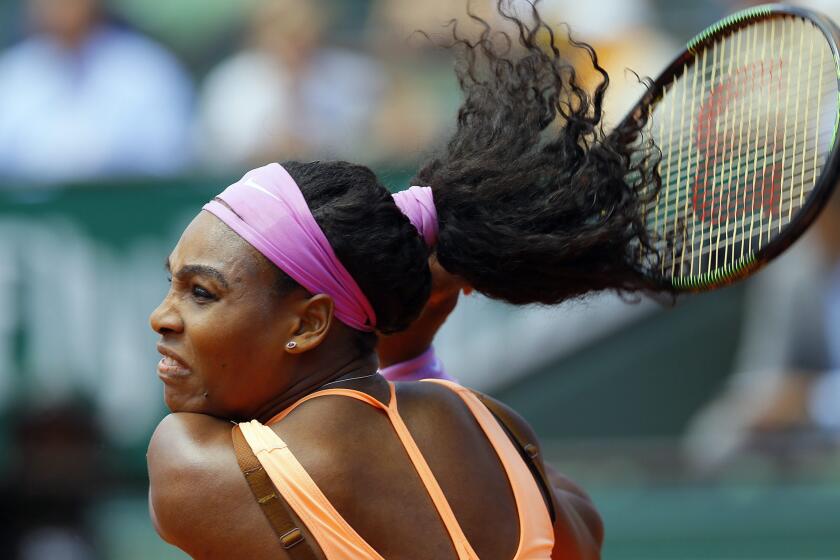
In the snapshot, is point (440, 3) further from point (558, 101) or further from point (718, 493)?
point (558, 101)

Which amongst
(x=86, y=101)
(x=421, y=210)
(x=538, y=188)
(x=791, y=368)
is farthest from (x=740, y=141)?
(x=86, y=101)

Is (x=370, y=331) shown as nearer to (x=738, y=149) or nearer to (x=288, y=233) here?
(x=288, y=233)

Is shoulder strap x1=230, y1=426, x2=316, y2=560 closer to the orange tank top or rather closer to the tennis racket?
the orange tank top

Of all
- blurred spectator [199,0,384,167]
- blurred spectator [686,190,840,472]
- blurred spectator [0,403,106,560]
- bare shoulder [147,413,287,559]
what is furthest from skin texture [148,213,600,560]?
blurred spectator [199,0,384,167]

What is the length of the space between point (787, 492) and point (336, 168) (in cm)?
417

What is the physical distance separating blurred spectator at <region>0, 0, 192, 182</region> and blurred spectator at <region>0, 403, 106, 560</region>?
117cm

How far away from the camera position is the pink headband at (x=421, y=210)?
8.87ft

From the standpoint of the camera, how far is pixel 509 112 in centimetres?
284

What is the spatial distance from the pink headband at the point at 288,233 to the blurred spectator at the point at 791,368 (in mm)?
4277

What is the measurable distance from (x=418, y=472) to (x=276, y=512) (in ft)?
0.89

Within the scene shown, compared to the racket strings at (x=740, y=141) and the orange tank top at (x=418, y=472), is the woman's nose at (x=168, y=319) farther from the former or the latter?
the racket strings at (x=740, y=141)

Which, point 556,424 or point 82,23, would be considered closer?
point 556,424

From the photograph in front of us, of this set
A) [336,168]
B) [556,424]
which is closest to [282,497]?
[336,168]

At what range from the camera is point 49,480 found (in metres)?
6.68
